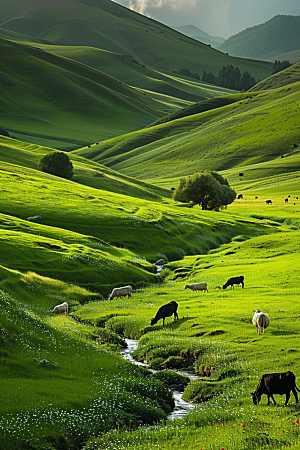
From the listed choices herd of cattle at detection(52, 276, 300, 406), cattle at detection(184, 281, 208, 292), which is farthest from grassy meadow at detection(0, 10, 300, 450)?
cattle at detection(184, 281, 208, 292)

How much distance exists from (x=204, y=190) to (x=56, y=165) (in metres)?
38.9

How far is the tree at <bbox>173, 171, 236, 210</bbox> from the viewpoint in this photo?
353 feet

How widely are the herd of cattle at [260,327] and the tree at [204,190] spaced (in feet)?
212

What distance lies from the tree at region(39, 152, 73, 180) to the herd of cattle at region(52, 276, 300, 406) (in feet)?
249

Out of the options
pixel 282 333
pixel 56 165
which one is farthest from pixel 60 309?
pixel 56 165

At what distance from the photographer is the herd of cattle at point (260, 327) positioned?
16.3 metres

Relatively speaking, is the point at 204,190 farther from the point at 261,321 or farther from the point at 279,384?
the point at 279,384

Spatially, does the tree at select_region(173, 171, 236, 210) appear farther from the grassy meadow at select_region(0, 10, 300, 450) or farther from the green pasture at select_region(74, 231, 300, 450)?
the green pasture at select_region(74, 231, 300, 450)

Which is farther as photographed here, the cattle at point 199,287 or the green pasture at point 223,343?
the cattle at point 199,287

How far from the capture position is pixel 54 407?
1730 centimetres

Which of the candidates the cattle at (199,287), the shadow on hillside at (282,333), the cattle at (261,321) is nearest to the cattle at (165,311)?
the cattle at (261,321)

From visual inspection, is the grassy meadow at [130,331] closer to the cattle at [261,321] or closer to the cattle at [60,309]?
the cattle at [261,321]

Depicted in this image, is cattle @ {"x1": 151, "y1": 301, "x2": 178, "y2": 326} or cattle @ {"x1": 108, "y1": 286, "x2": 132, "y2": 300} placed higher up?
cattle @ {"x1": 108, "y1": 286, "x2": 132, "y2": 300}

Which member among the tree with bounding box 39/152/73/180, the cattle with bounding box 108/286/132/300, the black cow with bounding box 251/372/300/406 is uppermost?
the tree with bounding box 39/152/73/180
